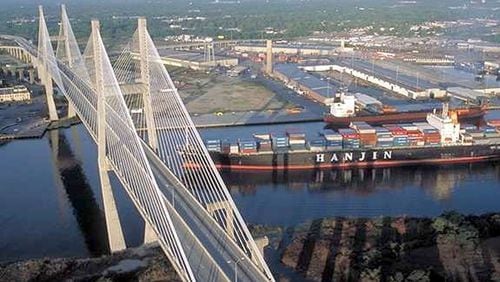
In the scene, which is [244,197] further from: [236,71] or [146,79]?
[236,71]

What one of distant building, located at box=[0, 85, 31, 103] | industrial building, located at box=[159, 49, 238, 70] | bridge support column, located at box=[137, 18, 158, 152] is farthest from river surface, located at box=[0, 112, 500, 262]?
industrial building, located at box=[159, 49, 238, 70]

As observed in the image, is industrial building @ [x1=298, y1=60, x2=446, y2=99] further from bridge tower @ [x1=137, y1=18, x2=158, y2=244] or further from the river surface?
bridge tower @ [x1=137, y1=18, x2=158, y2=244]

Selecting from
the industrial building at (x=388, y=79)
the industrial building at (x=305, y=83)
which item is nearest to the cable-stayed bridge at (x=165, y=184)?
the industrial building at (x=305, y=83)

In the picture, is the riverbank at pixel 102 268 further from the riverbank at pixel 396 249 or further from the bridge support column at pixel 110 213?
the riverbank at pixel 396 249

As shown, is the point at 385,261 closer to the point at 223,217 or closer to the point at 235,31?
the point at 223,217

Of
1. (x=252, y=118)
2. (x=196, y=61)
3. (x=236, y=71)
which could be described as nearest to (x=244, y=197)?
(x=252, y=118)

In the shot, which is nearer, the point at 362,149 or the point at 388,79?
the point at 362,149

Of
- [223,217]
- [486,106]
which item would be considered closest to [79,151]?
[223,217]
